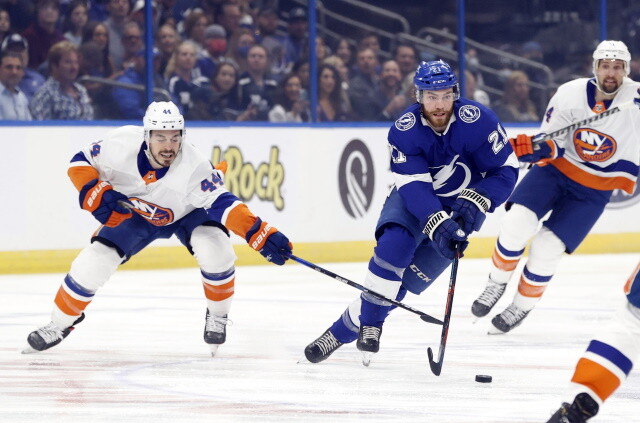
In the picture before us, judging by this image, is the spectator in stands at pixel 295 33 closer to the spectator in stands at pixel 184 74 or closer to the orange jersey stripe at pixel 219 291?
the spectator in stands at pixel 184 74

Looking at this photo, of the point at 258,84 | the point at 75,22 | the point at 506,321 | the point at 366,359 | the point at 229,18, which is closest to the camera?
the point at 366,359

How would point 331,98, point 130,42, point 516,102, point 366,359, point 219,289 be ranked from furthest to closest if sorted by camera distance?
point 516,102, point 331,98, point 130,42, point 219,289, point 366,359

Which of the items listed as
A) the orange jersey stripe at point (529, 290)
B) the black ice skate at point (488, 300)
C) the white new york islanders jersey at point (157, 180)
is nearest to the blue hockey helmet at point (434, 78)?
the white new york islanders jersey at point (157, 180)

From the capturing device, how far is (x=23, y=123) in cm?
819

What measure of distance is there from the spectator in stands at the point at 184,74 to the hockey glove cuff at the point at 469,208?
4.39m

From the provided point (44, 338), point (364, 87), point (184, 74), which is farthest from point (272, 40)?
point (44, 338)

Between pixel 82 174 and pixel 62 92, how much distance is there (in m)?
3.54

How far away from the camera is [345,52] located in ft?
31.2

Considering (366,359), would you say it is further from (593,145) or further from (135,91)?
(135,91)

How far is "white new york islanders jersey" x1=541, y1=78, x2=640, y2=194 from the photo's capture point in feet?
19.6

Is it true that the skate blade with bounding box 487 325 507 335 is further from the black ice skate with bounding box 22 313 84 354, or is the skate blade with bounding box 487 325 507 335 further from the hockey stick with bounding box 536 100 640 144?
the black ice skate with bounding box 22 313 84 354

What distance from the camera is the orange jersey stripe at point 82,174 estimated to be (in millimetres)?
4898

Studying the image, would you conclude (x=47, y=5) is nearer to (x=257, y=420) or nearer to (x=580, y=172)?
(x=580, y=172)

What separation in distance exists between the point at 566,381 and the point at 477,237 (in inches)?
214
